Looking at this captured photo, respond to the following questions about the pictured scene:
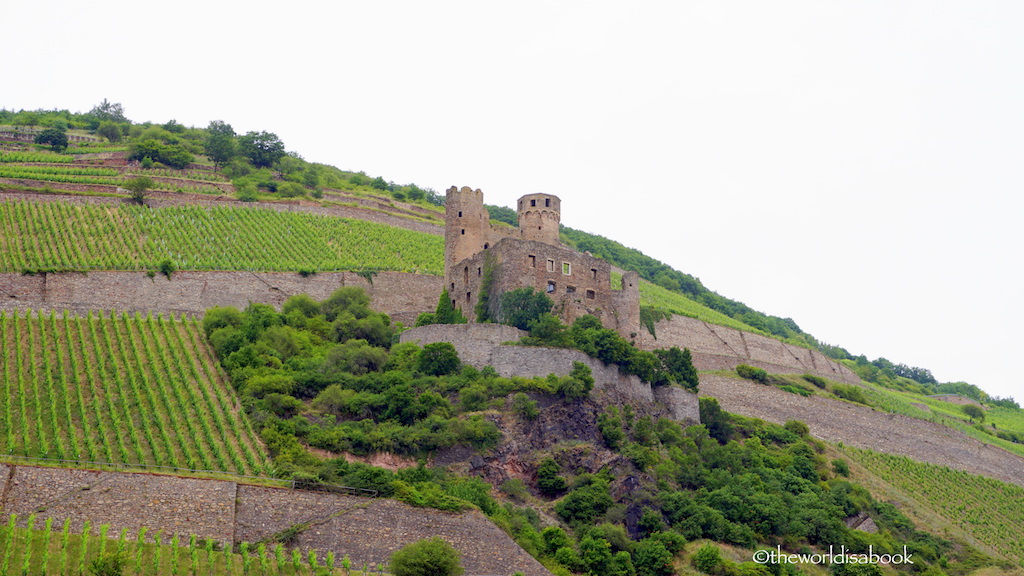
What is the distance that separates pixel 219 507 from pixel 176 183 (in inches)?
1667

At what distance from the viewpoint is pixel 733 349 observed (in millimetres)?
61312

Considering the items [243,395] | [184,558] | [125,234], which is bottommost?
[184,558]

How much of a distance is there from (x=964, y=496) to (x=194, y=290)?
34.2m

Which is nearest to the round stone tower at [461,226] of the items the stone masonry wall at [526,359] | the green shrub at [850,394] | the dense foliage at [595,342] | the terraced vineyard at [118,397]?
the dense foliage at [595,342]

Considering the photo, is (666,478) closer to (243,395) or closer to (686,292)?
(243,395)

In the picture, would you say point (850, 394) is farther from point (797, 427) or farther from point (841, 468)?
point (841, 468)

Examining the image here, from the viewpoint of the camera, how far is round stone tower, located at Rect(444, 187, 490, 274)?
50.2m

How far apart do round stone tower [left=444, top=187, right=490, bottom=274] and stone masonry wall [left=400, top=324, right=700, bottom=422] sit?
652 cm

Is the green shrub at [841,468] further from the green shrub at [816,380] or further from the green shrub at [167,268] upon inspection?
the green shrub at [167,268]

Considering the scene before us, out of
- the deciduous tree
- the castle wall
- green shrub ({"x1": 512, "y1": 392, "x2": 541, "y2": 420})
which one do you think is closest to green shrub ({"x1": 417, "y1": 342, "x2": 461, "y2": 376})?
green shrub ({"x1": 512, "y1": 392, "x2": 541, "y2": 420})

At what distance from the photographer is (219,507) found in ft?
98.0

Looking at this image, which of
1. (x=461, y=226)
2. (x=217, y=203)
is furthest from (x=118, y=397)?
(x=217, y=203)

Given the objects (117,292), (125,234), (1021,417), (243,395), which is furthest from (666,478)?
(1021,417)

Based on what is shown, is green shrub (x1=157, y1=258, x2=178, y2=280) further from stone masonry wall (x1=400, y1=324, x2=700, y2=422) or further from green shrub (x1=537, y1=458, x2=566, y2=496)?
green shrub (x1=537, y1=458, x2=566, y2=496)
